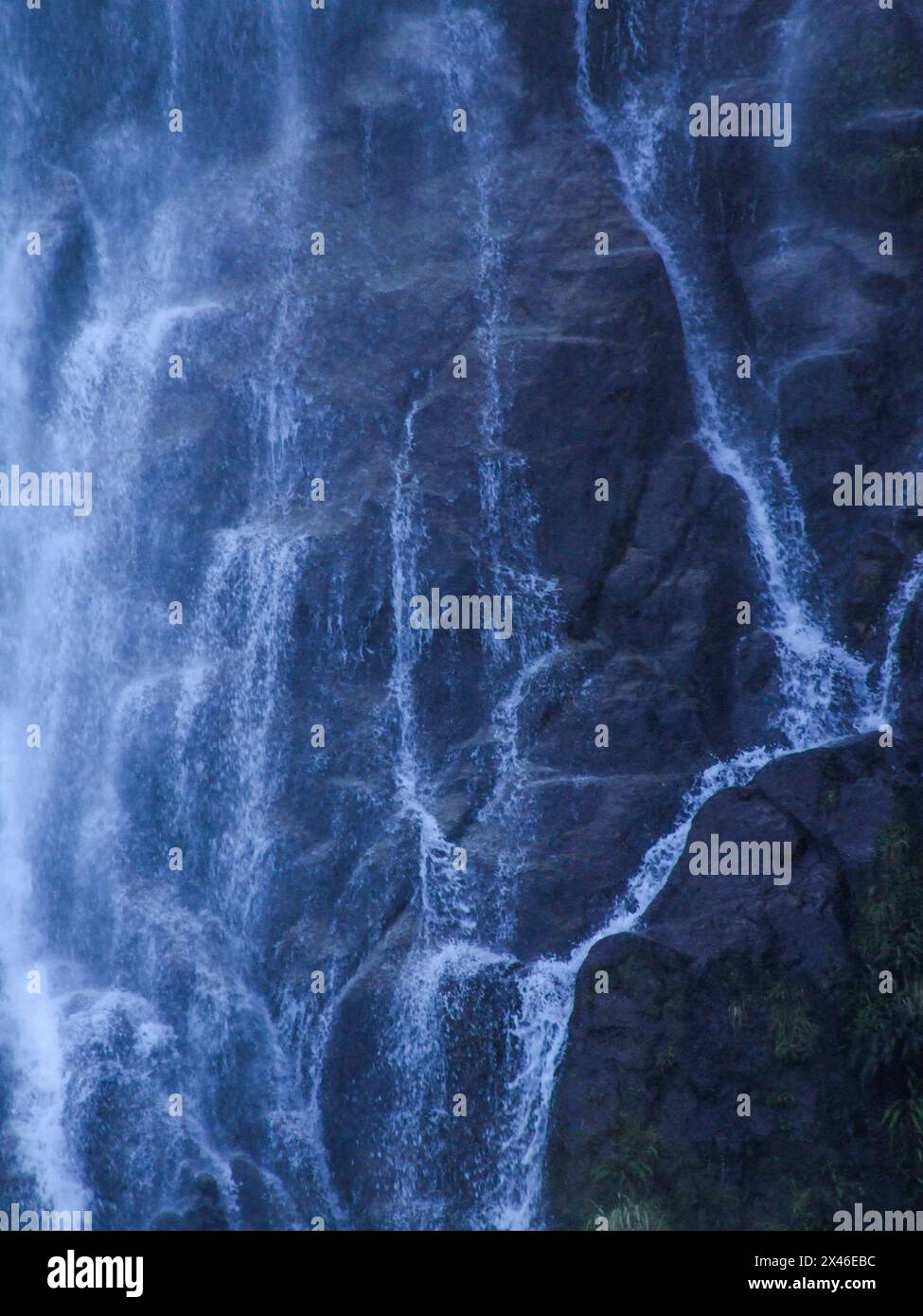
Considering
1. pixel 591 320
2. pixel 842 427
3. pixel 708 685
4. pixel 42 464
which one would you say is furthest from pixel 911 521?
pixel 42 464

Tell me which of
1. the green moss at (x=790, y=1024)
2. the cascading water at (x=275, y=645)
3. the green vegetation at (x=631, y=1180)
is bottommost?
the green vegetation at (x=631, y=1180)

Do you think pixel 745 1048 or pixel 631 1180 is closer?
pixel 631 1180

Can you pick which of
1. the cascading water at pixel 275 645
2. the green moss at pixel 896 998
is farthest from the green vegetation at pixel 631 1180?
the green moss at pixel 896 998

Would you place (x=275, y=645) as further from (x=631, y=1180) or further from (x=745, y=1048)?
(x=631, y=1180)

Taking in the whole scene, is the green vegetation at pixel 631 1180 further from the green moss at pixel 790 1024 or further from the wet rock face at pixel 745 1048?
the green moss at pixel 790 1024

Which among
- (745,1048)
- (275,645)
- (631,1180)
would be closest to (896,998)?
(745,1048)

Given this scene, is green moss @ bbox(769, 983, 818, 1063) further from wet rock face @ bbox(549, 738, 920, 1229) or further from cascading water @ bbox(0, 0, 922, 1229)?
cascading water @ bbox(0, 0, 922, 1229)

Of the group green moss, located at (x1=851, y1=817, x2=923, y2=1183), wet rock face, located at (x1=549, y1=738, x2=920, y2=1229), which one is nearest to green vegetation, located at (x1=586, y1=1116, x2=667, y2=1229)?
wet rock face, located at (x1=549, y1=738, x2=920, y2=1229)
